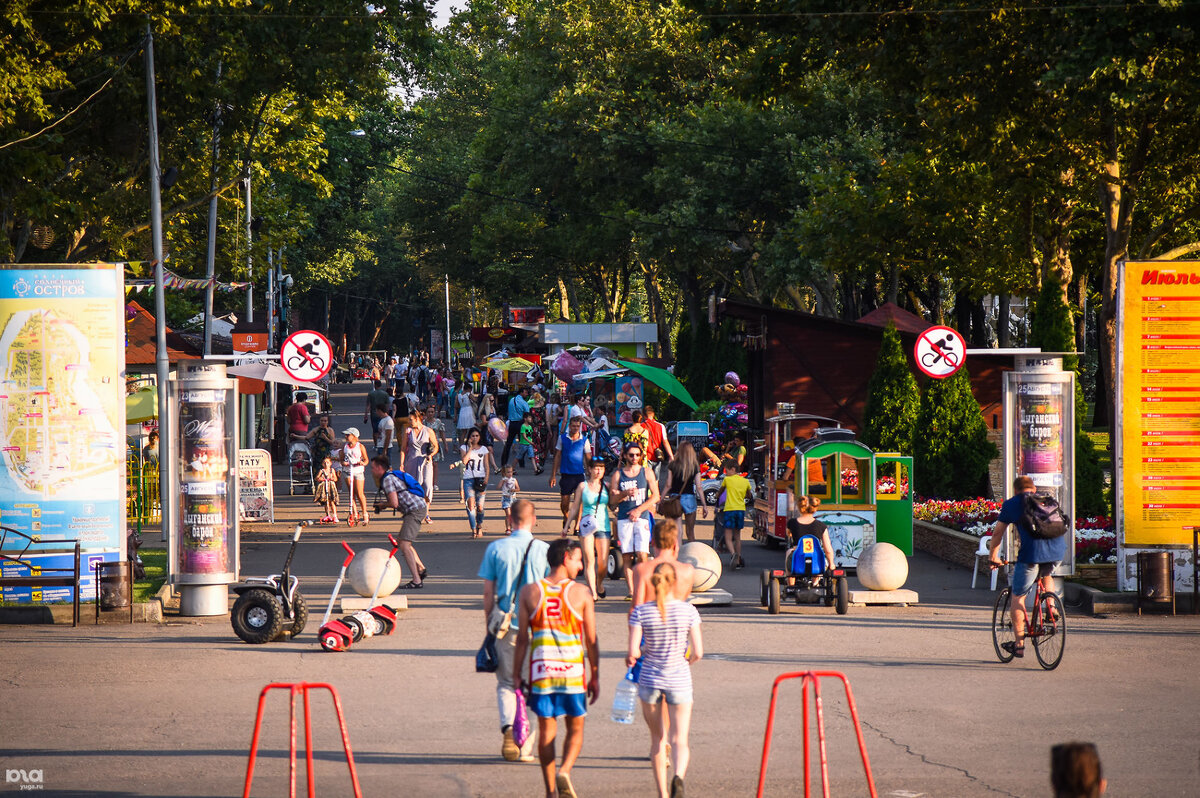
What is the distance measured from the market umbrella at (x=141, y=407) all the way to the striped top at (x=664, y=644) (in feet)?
62.0

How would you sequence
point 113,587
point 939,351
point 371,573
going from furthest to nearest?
1. point 939,351
2. point 113,587
3. point 371,573

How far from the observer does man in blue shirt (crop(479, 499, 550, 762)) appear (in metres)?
8.82

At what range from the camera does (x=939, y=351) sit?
62.4 ft

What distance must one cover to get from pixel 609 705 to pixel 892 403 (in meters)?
14.9

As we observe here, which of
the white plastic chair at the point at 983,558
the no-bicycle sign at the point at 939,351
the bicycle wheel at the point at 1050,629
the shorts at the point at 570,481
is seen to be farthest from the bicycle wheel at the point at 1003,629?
the shorts at the point at 570,481

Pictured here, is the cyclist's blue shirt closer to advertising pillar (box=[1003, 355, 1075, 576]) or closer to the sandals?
the sandals

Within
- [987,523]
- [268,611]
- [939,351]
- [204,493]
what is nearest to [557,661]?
[268,611]

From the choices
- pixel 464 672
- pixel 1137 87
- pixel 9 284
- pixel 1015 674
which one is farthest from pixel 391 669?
pixel 1137 87

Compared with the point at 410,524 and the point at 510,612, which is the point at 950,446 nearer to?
the point at 410,524

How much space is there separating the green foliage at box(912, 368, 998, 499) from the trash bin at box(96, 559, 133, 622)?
14183 millimetres

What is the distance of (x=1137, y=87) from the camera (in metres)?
16.9

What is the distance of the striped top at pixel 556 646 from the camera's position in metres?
7.46

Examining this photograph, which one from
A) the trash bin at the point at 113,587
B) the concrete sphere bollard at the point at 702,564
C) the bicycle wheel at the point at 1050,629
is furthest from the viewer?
the concrete sphere bollard at the point at 702,564

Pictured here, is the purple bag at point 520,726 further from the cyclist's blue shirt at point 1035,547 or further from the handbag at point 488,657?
the cyclist's blue shirt at point 1035,547
